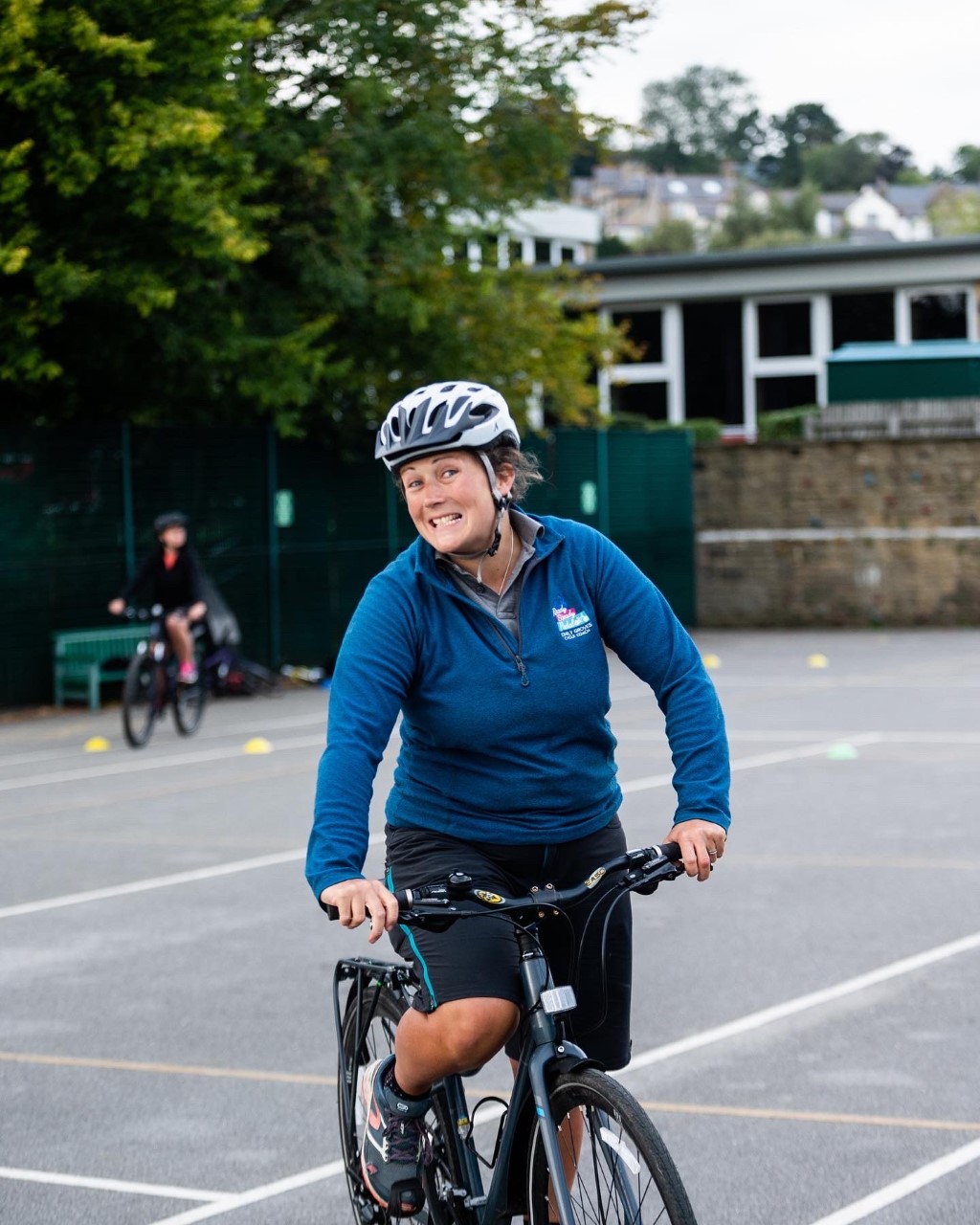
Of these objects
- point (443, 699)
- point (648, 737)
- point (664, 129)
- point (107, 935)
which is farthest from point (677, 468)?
point (664, 129)

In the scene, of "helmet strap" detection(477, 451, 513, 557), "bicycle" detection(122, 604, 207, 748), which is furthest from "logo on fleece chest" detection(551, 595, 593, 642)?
"bicycle" detection(122, 604, 207, 748)

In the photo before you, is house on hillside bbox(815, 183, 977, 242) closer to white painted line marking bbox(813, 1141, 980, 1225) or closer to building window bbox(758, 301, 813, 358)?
building window bbox(758, 301, 813, 358)

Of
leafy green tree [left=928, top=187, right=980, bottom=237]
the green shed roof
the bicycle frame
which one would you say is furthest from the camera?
leafy green tree [left=928, top=187, right=980, bottom=237]

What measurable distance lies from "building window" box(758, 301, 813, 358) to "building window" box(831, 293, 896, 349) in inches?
26.1

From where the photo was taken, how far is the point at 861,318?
46.6m

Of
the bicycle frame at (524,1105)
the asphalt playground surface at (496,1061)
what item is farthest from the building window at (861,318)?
the bicycle frame at (524,1105)

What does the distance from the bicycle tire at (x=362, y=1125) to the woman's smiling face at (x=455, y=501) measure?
99 centimetres

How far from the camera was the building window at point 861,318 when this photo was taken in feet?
152

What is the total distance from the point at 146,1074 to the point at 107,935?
2.31 meters

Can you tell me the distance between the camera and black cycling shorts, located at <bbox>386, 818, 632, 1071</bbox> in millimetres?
3941

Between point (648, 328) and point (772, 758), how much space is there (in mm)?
33851

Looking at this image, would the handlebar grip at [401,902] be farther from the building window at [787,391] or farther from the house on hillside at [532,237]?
the building window at [787,391]

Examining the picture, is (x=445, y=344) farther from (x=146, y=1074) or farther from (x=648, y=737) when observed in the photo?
(x=146, y=1074)

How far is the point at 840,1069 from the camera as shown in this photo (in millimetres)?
6371
